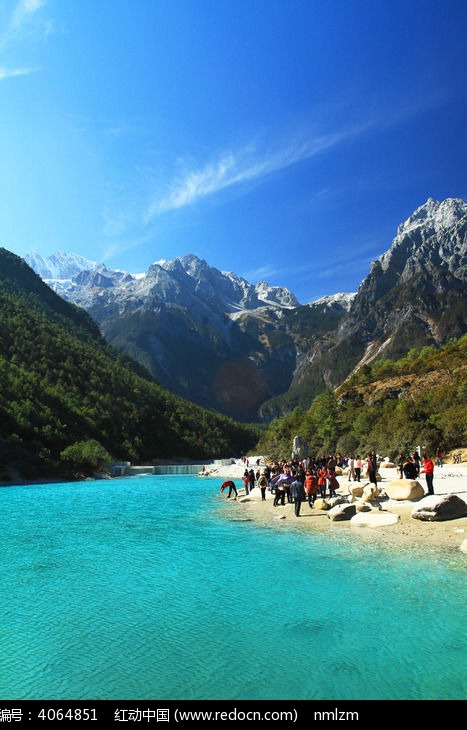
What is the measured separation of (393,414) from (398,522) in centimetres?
4731

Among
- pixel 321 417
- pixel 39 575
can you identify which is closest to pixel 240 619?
pixel 39 575

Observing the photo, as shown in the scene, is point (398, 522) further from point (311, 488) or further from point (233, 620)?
point (233, 620)

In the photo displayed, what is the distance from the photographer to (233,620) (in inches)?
399

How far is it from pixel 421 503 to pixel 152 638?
14.5 metres

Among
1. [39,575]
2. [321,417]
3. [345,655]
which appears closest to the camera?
[345,655]

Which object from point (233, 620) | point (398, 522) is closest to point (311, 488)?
point (398, 522)

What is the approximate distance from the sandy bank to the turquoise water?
4.73ft

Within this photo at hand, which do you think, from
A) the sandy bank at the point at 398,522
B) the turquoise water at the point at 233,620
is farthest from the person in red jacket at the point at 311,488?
the turquoise water at the point at 233,620

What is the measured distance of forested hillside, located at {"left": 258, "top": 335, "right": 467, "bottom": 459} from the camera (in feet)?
168

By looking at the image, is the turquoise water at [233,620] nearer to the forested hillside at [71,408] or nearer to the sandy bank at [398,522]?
the sandy bank at [398,522]

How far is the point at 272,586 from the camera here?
12.3 meters

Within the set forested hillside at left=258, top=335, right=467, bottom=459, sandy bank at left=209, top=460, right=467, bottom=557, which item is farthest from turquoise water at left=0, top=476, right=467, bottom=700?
forested hillside at left=258, top=335, right=467, bottom=459

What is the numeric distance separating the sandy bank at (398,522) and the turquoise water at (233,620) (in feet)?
4.73
